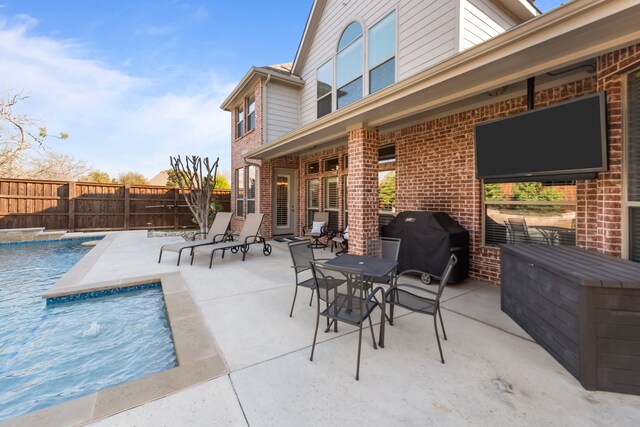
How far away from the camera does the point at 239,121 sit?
11.9 m

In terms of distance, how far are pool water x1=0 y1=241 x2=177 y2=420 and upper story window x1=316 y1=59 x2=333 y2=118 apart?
6.86 metres

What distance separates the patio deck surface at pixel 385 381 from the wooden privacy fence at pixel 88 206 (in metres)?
12.4

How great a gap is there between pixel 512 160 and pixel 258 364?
423cm

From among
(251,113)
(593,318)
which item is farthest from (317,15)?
(593,318)

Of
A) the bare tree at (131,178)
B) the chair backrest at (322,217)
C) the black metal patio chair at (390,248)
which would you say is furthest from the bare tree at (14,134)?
the black metal patio chair at (390,248)

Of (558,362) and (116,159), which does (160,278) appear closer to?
(558,362)

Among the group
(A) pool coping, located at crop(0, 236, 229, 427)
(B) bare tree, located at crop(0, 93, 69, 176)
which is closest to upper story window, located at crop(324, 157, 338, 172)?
(A) pool coping, located at crop(0, 236, 229, 427)

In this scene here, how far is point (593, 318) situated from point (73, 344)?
4891 millimetres

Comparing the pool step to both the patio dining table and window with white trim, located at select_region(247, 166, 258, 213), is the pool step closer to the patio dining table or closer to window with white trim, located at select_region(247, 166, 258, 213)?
window with white trim, located at select_region(247, 166, 258, 213)

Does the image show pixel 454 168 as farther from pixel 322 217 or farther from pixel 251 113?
pixel 251 113

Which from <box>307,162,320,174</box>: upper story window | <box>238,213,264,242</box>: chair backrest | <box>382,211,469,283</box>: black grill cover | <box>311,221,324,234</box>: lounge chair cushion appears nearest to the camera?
<box>382,211,469,283</box>: black grill cover

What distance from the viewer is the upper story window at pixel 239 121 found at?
38.1ft

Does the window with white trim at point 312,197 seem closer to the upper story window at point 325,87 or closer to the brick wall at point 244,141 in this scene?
the brick wall at point 244,141

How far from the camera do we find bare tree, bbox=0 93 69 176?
15.4 m
